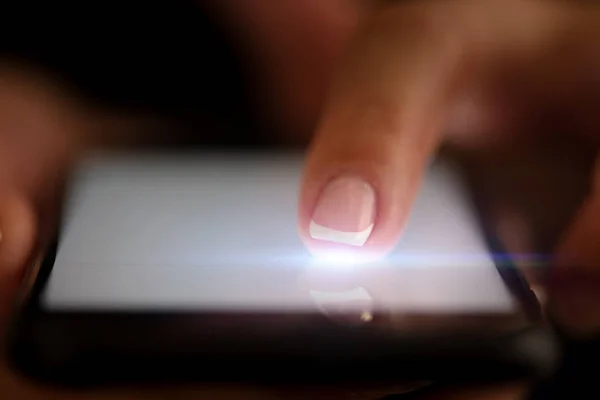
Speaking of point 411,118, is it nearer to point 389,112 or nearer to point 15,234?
point 389,112

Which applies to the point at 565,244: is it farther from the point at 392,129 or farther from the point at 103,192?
the point at 103,192

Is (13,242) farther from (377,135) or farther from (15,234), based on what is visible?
(377,135)

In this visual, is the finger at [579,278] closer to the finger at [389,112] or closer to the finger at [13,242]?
the finger at [389,112]

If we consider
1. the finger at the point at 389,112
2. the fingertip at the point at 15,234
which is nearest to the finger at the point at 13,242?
the fingertip at the point at 15,234

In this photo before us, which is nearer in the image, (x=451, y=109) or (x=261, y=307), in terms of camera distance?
(x=261, y=307)

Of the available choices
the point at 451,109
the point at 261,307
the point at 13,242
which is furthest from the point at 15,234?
the point at 451,109

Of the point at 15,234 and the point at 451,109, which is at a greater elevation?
the point at 451,109

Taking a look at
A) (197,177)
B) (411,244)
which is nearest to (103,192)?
(197,177)
